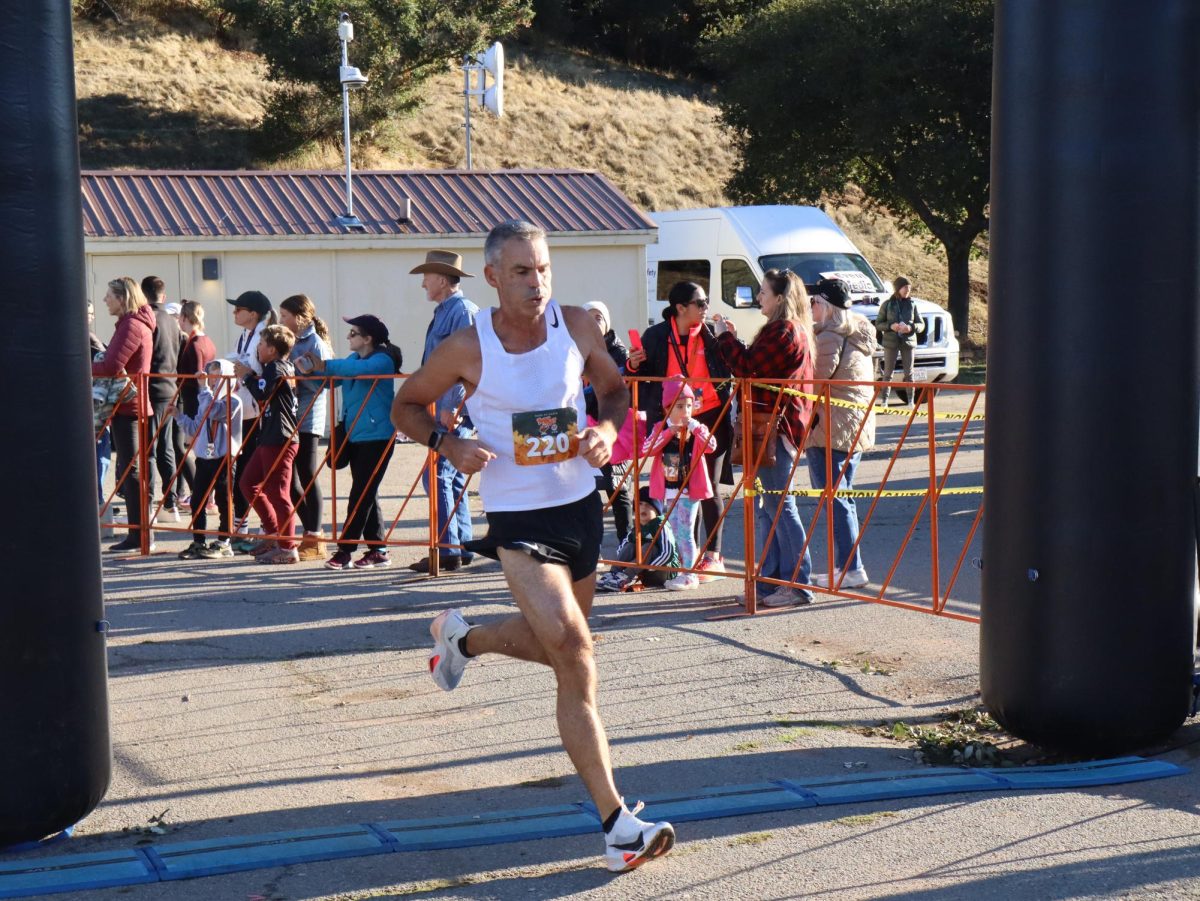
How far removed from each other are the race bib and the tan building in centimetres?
1582

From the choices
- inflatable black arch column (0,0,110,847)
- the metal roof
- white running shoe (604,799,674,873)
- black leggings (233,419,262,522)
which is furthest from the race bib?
the metal roof

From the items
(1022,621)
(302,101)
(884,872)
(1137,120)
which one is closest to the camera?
(884,872)

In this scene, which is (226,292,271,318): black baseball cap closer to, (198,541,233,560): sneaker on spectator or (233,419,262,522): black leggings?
(233,419,262,522): black leggings

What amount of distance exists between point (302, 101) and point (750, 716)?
36.2m

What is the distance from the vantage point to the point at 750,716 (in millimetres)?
5789

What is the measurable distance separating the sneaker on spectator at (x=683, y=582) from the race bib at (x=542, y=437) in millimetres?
4302

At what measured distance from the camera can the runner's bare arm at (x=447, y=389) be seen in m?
4.32

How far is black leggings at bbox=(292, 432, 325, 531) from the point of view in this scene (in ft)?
32.7

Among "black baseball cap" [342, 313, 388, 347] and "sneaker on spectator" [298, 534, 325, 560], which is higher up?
"black baseball cap" [342, 313, 388, 347]

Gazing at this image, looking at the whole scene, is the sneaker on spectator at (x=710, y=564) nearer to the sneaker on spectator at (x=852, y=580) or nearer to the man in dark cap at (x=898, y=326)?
the sneaker on spectator at (x=852, y=580)

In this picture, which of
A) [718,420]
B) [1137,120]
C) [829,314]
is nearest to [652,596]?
[718,420]

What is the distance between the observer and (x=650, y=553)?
8.59m

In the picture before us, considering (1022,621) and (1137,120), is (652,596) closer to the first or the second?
(1022,621)

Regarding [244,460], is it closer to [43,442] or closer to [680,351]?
[680,351]
